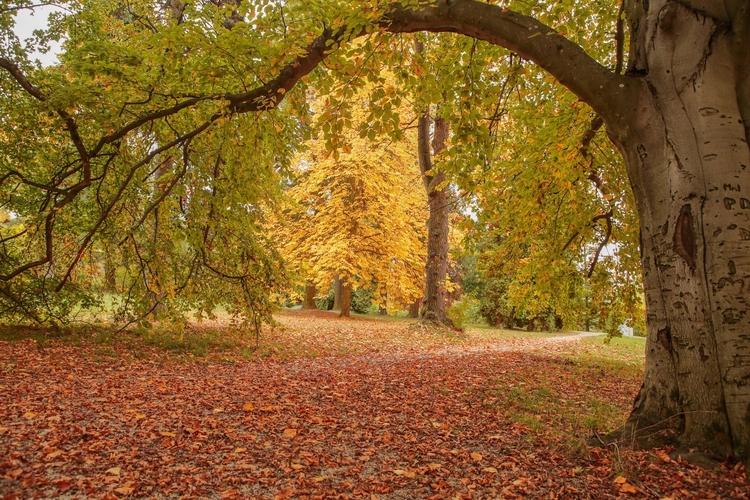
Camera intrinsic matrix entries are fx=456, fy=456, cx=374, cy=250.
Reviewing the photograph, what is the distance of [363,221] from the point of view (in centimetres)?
1762

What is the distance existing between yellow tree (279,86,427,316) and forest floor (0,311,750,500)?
29.6ft

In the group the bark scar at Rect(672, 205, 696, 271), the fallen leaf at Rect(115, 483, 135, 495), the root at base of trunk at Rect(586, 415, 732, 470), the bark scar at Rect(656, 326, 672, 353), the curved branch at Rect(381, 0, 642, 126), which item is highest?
the curved branch at Rect(381, 0, 642, 126)

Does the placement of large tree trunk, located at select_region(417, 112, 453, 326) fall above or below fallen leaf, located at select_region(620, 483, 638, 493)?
above

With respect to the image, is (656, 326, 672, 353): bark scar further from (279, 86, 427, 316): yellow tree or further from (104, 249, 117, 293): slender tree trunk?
(279, 86, 427, 316): yellow tree

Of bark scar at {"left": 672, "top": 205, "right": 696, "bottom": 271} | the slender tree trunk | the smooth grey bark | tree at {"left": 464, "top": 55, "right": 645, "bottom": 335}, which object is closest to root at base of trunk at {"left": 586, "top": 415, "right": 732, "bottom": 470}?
the smooth grey bark

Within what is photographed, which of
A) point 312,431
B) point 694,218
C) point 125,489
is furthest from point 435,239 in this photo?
point 125,489

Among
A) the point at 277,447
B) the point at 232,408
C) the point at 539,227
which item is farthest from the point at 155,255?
the point at 539,227

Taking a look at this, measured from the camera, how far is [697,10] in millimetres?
3654

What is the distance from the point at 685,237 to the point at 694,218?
0.15 metres

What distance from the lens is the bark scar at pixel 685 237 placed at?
136 inches

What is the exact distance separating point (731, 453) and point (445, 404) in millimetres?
2566

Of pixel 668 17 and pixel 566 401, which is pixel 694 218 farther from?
pixel 566 401

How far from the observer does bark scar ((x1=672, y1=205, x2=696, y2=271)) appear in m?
3.45

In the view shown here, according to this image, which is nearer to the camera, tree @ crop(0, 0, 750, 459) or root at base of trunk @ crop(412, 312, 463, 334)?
tree @ crop(0, 0, 750, 459)
